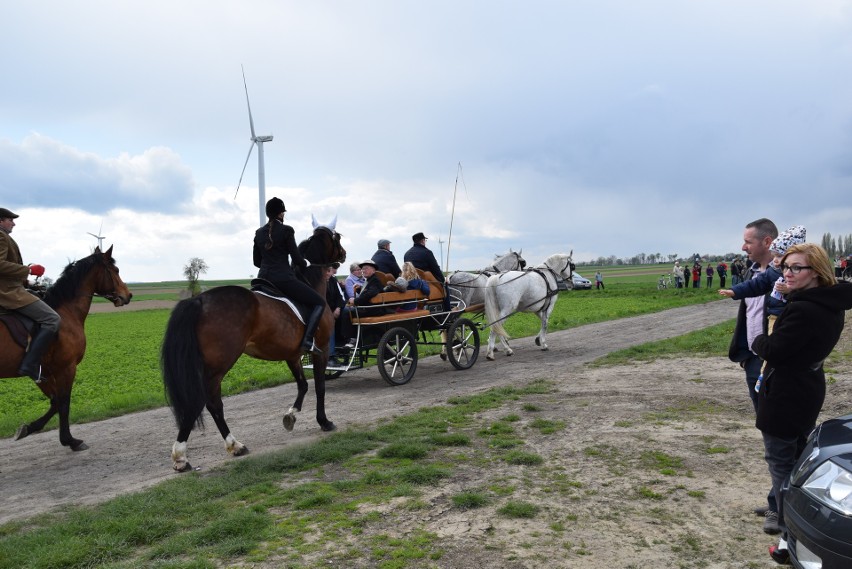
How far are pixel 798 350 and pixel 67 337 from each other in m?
7.75

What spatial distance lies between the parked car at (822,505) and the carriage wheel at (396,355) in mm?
7640

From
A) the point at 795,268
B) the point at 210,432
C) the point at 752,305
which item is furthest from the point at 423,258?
the point at 795,268

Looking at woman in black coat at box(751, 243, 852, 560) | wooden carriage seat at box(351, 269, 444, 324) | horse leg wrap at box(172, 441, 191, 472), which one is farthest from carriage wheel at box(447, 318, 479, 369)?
woman in black coat at box(751, 243, 852, 560)

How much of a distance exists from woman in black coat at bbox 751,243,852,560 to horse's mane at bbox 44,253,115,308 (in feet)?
25.6

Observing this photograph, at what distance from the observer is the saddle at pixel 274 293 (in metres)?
7.76

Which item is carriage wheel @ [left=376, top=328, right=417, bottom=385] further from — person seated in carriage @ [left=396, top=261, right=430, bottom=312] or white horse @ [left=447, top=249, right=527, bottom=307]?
white horse @ [left=447, top=249, right=527, bottom=307]

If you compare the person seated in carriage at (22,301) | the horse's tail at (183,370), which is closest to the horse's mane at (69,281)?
the person seated in carriage at (22,301)

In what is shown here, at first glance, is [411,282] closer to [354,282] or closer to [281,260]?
[354,282]

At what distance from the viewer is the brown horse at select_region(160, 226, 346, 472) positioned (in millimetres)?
6305

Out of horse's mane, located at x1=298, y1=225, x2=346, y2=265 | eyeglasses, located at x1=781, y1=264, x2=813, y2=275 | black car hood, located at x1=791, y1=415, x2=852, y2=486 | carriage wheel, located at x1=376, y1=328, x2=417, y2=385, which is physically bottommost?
carriage wheel, located at x1=376, y1=328, x2=417, y2=385

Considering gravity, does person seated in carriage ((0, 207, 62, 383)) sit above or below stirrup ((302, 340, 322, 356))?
above

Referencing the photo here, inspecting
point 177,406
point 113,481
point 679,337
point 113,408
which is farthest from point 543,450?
point 679,337

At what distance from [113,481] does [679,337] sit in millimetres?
13846

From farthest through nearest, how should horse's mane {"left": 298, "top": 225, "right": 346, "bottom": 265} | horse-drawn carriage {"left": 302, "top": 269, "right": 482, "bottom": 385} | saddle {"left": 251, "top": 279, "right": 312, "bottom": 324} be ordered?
1. horse-drawn carriage {"left": 302, "top": 269, "right": 482, "bottom": 385}
2. horse's mane {"left": 298, "top": 225, "right": 346, "bottom": 265}
3. saddle {"left": 251, "top": 279, "right": 312, "bottom": 324}
